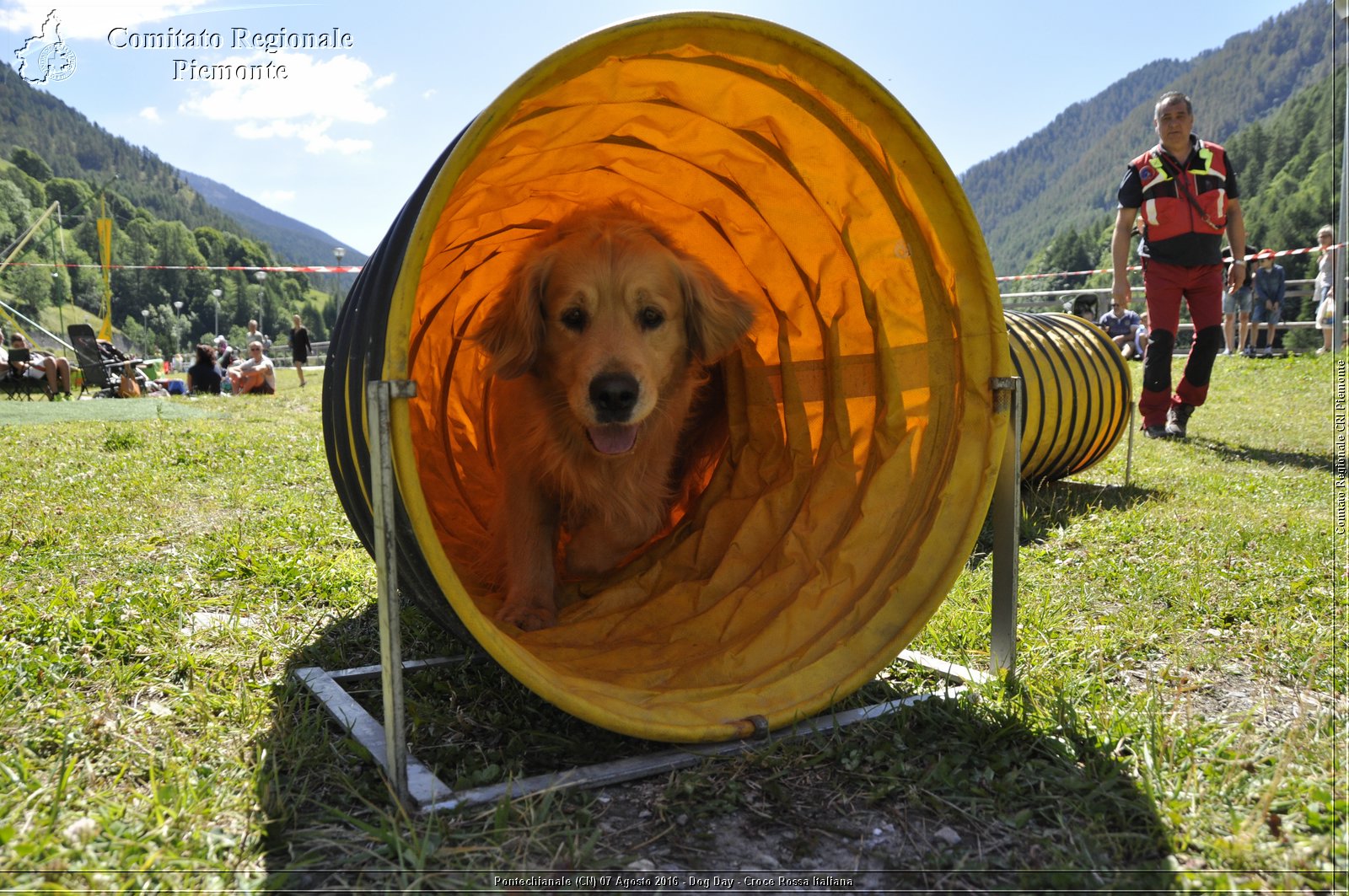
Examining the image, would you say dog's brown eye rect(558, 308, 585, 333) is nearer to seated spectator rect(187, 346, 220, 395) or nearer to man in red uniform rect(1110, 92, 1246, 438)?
man in red uniform rect(1110, 92, 1246, 438)

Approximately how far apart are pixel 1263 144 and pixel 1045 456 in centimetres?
7220

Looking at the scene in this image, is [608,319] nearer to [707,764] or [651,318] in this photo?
[651,318]

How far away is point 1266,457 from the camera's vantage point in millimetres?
6543

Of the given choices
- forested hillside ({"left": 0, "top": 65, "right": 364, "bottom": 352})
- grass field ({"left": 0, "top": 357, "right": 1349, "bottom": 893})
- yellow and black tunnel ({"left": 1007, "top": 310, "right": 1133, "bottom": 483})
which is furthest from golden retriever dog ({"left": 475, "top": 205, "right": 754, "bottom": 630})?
forested hillside ({"left": 0, "top": 65, "right": 364, "bottom": 352})

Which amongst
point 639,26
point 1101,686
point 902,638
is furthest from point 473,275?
point 1101,686

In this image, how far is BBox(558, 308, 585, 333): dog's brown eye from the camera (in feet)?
10.3

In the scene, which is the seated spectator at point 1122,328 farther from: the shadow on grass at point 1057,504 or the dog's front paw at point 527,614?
the dog's front paw at point 527,614

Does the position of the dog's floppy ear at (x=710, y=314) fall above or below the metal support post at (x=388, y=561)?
above

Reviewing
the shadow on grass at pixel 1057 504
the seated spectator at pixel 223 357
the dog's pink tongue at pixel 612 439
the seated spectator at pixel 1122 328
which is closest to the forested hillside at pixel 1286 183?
the seated spectator at pixel 1122 328

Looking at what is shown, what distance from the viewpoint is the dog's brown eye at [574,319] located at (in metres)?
3.13

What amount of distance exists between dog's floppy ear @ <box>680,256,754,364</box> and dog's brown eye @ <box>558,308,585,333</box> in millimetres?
418

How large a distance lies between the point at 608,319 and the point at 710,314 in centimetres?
45

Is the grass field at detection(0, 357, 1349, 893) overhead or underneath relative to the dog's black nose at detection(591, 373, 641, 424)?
underneath

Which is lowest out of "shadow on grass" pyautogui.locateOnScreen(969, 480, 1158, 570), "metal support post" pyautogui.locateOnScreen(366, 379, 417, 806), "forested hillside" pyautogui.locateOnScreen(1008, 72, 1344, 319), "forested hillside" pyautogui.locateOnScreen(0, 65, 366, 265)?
"shadow on grass" pyautogui.locateOnScreen(969, 480, 1158, 570)
